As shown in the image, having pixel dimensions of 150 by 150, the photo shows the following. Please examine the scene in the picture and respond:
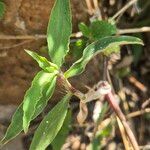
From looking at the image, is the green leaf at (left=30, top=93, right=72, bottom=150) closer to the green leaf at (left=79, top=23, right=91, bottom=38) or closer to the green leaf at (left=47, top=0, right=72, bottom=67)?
the green leaf at (left=47, top=0, right=72, bottom=67)

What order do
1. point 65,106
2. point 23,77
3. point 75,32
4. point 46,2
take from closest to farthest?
1. point 65,106
2. point 46,2
3. point 75,32
4. point 23,77

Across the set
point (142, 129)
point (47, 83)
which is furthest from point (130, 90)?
point (47, 83)

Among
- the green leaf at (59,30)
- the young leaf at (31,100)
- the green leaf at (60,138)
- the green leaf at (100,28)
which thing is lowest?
the green leaf at (60,138)

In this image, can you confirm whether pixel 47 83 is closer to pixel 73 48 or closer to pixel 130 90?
pixel 73 48

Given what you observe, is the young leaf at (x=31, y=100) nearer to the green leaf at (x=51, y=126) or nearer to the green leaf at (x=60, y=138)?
the green leaf at (x=51, y=126)

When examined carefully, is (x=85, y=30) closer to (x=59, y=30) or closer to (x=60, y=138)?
(x=59, y=30)

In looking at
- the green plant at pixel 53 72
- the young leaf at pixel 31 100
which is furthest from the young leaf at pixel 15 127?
the young leaf at pixel 31 100
